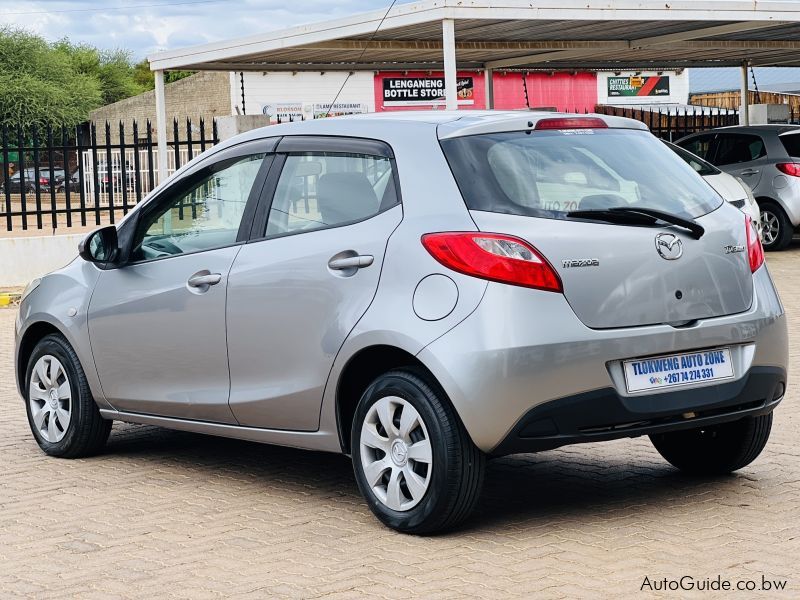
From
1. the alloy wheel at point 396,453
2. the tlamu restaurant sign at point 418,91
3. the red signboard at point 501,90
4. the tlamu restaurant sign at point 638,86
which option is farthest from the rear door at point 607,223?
the tlamu restaurant sign at point 638,86

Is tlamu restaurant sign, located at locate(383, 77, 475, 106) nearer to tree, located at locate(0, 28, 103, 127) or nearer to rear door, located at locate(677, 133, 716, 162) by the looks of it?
tree, located at locate(0, 28, 103, 127)

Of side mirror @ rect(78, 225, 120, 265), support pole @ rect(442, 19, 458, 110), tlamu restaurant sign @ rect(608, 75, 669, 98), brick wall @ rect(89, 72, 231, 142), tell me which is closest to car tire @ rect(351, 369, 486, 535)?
side mirror @ rect(78, 225, 120, 265)

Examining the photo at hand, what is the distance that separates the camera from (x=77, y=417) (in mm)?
7113

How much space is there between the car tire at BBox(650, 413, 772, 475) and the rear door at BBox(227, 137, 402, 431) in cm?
175

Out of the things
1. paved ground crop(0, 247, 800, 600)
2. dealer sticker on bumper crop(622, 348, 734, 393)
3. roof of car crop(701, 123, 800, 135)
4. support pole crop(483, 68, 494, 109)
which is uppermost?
support pole crop(483, 68, 494, 109)

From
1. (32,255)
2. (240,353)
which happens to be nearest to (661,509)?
(240,353)

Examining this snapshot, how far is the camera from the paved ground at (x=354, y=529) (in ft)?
15.8

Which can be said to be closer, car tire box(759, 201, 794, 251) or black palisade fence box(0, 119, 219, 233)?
black palisade fence box(0, 119, 219, 233)

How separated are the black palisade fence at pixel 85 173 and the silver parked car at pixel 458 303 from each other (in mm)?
10381

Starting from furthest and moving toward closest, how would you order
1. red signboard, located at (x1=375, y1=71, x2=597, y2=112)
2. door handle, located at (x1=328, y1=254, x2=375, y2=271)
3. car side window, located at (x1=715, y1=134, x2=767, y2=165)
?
red signboard, located at (x1=375, y1=71, x2=597, y2=112) < car side window, located at (x1=715, y1=134, x2=767, y2=165) < door handle, located at (x1=328, y1=254, x2=375, y2=271)

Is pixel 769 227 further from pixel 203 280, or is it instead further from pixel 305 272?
pixel 305 272

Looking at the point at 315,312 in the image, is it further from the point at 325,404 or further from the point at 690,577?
the point at 690,577

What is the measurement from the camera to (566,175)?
17.8 feet

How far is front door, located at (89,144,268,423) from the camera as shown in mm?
6227
